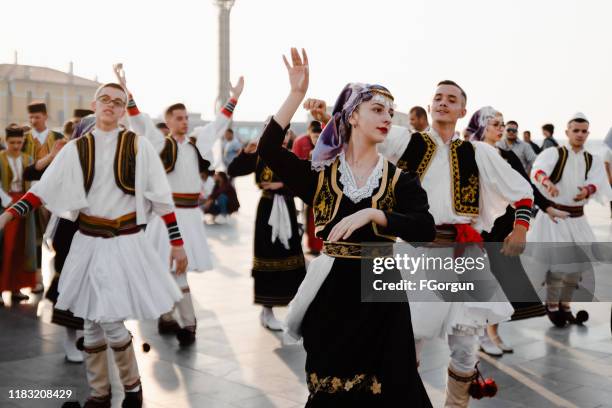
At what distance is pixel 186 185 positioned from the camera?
7.68 meters

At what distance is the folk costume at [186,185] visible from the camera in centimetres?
721

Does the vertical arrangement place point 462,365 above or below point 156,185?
below

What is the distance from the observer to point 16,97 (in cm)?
7350

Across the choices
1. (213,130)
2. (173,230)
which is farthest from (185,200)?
Answer: (173,230)

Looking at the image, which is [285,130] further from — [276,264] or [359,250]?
[276,264]

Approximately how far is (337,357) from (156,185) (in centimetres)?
223

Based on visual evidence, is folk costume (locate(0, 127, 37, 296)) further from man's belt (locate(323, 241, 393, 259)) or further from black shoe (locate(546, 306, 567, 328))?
man's belt (locate(323, 241, 393, 259))

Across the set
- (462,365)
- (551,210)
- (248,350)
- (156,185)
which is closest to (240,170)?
(248,350)

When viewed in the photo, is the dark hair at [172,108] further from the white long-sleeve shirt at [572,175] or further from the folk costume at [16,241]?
the white long-sleeve shirt at [572,175]

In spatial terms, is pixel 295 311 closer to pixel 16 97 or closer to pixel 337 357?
pixel 337 357

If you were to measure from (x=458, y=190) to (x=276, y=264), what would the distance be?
3.41 metres

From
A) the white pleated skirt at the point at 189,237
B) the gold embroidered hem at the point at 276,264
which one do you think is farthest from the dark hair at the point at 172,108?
the gold embroidered hem at the point at 276,264

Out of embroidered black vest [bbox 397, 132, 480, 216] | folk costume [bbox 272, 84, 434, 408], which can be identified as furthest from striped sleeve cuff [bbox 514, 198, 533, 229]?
folk costume [bbox 272, 84, 434, 408]

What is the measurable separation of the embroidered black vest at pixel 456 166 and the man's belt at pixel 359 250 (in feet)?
4.49
